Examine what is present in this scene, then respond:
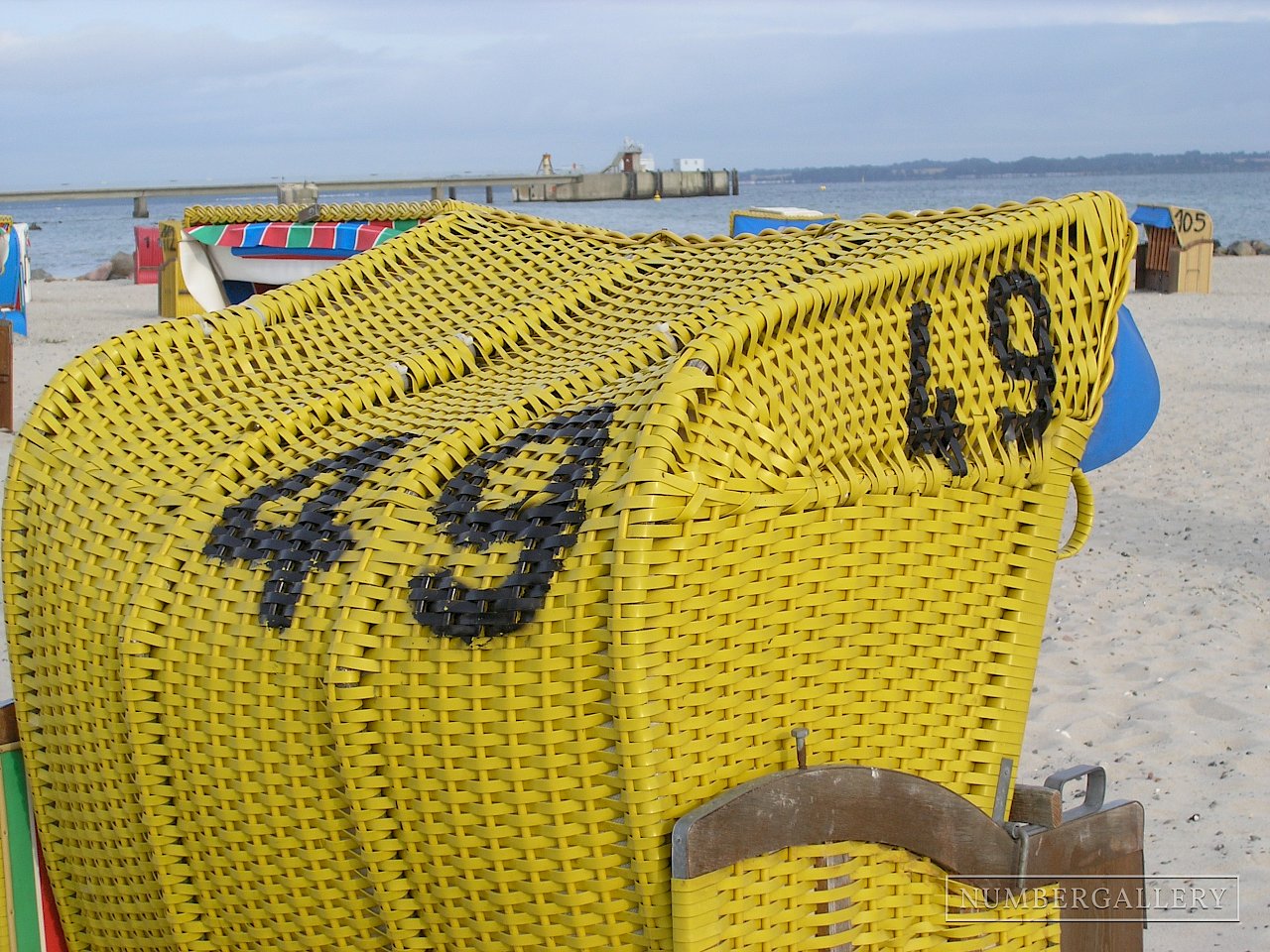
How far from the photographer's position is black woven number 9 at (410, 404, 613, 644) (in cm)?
145

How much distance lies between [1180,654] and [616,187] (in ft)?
204

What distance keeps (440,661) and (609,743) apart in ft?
0.70

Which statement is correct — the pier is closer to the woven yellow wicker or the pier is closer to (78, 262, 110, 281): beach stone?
(78, 262, 110, 281): beach stone

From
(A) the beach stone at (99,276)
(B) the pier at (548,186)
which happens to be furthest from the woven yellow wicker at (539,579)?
(B) the pier at (548,186)

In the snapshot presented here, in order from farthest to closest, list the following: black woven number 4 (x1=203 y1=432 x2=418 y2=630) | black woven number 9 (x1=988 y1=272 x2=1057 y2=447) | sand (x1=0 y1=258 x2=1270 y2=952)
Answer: sand (x1=0 y1=258 x2=1270 y2=952), black woven number 9 (x1=988 y1=272 x2=1057 y2=447), black woven number 4 (x1=203 y1=432 x2=418 y2=630)

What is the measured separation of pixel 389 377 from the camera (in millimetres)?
2004

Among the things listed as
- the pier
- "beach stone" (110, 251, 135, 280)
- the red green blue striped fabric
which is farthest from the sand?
the pier

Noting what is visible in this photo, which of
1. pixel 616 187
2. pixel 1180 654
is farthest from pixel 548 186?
pixel 1180 654

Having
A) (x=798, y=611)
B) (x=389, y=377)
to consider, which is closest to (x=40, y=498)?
(x=389, y=377)

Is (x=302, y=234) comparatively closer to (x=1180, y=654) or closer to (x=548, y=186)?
(x=1180, y=654)

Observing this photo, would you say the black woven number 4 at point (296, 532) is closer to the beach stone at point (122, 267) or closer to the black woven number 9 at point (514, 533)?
the black woven number 9 at point (514, 533)

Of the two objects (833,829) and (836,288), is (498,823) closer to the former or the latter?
(833,829)

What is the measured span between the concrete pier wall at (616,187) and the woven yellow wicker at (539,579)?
63.7 m

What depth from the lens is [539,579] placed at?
4.75 ft
